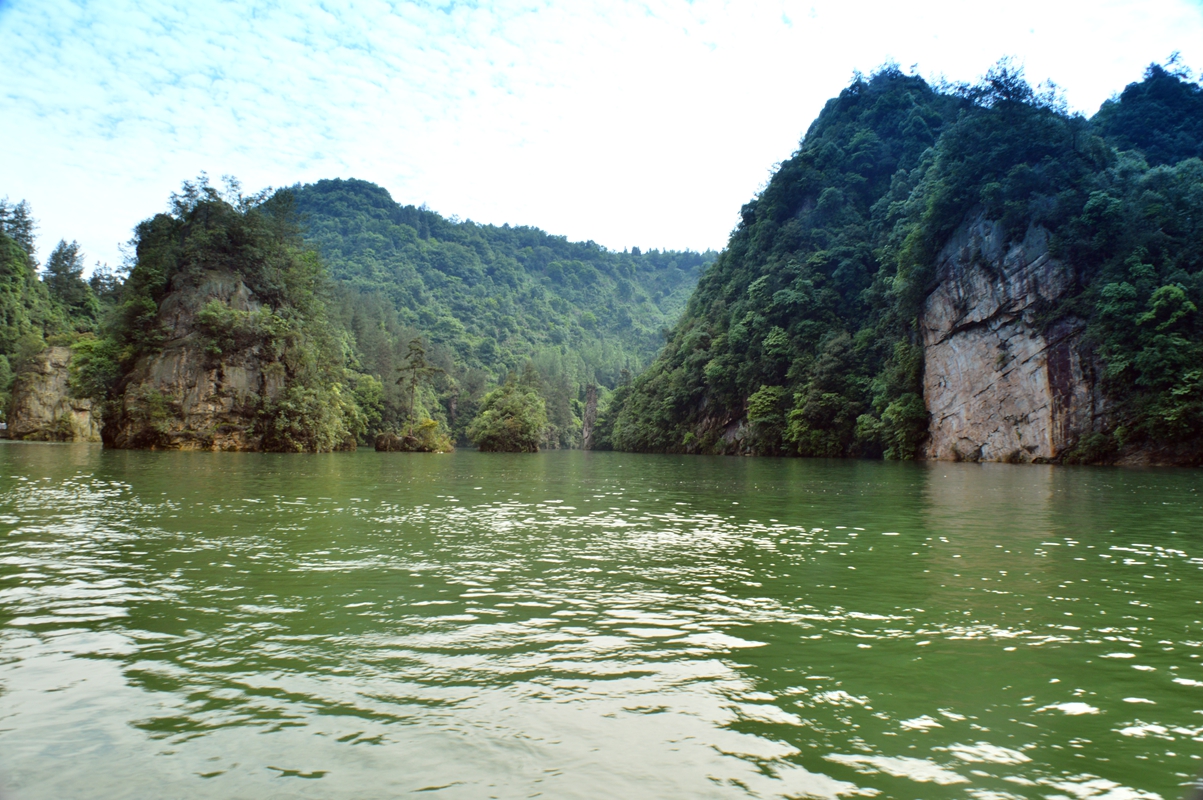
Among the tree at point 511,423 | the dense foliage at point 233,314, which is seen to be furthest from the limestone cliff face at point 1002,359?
the dense foliage at point 233,314

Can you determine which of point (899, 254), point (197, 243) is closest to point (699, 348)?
point (899, 254)

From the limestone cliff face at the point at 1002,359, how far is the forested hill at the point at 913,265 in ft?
2.06

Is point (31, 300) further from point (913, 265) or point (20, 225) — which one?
point (913, 265)

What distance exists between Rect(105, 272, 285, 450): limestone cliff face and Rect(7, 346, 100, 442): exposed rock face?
35264mm

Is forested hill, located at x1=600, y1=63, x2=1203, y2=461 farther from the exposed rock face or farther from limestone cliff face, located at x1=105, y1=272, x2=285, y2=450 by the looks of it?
the exposed rock face

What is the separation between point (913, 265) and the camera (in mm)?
58656

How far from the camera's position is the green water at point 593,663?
413cm

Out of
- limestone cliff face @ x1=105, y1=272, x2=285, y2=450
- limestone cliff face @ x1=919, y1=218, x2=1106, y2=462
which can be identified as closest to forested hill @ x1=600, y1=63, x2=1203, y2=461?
limestone cliff face @ x1=919, y1=218, x2=1106, y2=462

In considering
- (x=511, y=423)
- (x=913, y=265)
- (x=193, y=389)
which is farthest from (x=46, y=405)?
(x=913, y=265)

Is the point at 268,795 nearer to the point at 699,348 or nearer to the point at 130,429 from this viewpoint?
the point at 130,429

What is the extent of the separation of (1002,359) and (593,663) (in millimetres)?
53910

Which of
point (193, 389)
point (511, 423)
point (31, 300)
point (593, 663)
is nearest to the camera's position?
point (593, 663)

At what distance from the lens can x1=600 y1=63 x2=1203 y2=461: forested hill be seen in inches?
1796

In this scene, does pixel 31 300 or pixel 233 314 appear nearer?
pixel 233 314
